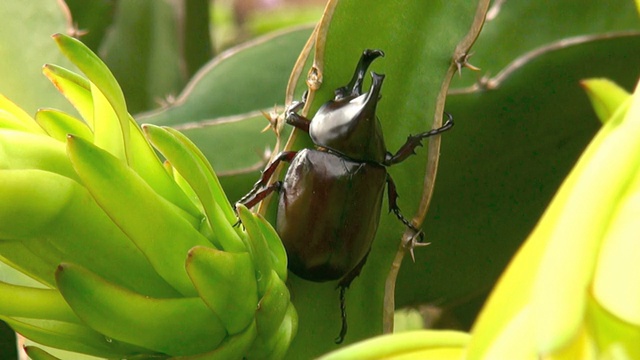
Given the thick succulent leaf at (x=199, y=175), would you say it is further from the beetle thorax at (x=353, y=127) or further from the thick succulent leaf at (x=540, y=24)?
the thick succulent leaf at (x=540, y=24)

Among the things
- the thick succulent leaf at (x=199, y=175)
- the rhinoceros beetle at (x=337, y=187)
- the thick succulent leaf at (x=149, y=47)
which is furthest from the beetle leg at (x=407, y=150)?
the thick succulent leaf at (x=149, y=47)

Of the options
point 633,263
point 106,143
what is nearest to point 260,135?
point 106,143

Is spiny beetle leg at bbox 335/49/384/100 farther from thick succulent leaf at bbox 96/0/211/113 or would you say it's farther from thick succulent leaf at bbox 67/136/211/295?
thick succulent leaf at bbox 96/0/211/113

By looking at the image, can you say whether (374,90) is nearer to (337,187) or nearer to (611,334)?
(337,187)

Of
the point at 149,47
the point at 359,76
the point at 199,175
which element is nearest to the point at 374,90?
the point at 359,76

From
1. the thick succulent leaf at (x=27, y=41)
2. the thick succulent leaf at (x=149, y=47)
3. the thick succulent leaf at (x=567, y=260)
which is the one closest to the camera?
the thick succulent leaf at (x=567, y=260)
